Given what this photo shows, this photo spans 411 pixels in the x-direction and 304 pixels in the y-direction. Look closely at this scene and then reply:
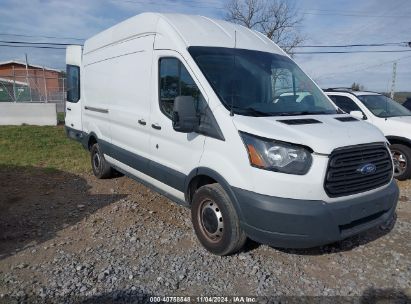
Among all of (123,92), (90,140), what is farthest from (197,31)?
(90,140)

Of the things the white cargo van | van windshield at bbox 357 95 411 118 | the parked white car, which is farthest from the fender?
van windshield at bbox 357 95 411 118

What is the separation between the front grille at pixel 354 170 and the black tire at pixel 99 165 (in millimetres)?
4534

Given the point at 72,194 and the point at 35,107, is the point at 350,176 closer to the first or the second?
the point at 72,194

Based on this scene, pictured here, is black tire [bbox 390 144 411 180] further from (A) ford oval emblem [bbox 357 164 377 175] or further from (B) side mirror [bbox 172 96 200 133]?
(B) side mirror [bbox 172 96 200 133]

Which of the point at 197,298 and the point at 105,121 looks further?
the point at 105,121

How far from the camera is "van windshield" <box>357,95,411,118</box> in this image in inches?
322

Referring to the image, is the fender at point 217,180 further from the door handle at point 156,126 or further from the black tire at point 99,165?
the black tire at point 99,165

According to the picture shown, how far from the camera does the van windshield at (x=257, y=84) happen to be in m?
3.96

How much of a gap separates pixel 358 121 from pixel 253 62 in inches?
54.6

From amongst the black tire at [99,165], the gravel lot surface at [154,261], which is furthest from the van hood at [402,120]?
the black tire at [99,165]

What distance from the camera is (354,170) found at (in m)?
3.52

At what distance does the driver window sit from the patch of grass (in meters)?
3.92

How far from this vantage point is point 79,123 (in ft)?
25.9

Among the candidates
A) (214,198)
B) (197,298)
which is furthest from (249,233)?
(197,298)
